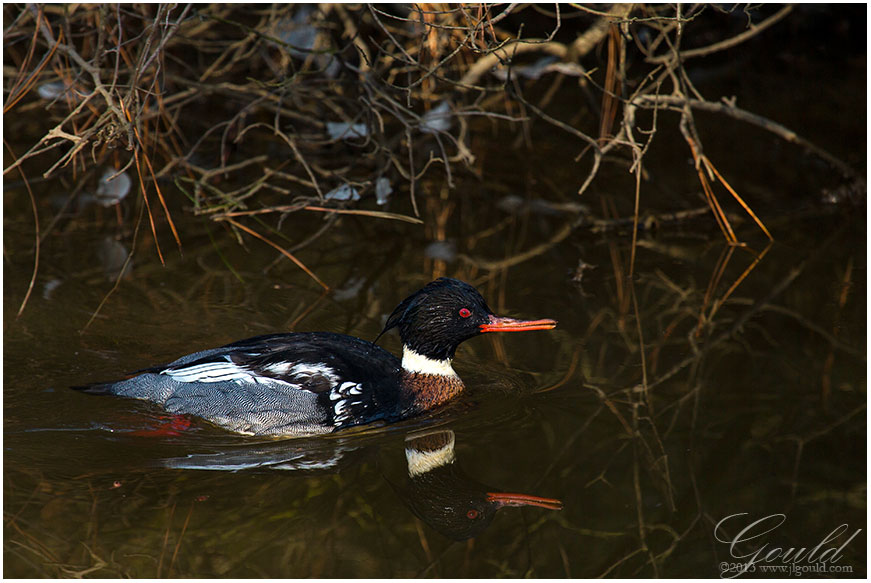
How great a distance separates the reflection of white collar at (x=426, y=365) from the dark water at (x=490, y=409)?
0.79 feet

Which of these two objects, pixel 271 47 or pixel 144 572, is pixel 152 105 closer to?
pixel 271 47

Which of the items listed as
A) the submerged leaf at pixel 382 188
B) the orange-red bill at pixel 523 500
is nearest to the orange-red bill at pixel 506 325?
the orange-red bill at pixel 523 500

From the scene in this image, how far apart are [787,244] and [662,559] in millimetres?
4221

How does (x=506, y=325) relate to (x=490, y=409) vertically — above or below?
above

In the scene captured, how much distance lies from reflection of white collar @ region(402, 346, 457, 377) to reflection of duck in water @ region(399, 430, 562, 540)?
69cm

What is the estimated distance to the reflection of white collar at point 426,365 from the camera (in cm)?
609

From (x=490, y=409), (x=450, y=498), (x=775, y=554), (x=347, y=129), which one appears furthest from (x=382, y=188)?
(x=775, y=554)

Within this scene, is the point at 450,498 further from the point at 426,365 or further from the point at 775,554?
the point at 775,554

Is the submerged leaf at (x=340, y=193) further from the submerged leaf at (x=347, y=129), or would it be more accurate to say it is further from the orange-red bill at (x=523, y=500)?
the orange-red bill at (x=523, y=500)

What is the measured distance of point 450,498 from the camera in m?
5.10

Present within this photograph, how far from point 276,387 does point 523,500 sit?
1596 millimetres

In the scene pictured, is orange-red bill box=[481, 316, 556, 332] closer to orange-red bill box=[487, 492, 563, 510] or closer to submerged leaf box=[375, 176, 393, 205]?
orange-red bill box=[487, 492, 563, 510]

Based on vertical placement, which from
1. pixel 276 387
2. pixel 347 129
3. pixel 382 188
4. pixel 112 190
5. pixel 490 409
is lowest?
pixel 490 409

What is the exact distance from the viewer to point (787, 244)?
816 cm
